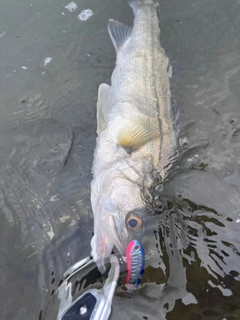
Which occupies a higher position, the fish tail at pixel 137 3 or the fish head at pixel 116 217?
the fish tail at pixel 137 3

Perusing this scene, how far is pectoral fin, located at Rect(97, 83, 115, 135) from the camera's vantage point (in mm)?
3449

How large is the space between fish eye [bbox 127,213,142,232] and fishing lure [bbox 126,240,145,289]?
0.21m

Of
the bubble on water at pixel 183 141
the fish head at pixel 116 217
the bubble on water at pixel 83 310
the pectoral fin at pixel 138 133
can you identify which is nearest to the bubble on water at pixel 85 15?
the pectoral fin at pixel 138 133

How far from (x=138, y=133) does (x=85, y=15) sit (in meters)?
2.31

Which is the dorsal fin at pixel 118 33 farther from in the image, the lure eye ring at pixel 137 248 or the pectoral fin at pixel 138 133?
the lure eye ring at pixel 137 248

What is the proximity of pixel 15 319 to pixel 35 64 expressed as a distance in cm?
284

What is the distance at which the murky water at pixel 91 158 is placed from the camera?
241cm

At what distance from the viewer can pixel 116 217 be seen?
2.55 metres

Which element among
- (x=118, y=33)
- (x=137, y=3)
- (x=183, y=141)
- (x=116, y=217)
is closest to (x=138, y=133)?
(x=183, y=141)

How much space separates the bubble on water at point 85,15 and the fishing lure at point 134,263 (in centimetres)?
338

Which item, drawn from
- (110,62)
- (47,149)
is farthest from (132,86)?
(47,149)

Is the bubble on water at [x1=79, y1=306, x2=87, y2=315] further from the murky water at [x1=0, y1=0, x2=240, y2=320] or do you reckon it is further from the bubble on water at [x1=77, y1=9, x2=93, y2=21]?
the bubble on water at [x1=77, y1=9, x2=93, y2=21]

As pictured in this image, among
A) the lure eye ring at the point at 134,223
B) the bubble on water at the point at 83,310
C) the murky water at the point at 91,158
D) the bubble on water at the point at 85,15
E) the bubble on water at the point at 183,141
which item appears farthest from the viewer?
the bubble on water at the point at 85,15

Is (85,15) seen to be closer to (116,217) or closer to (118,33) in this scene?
(118,33)
